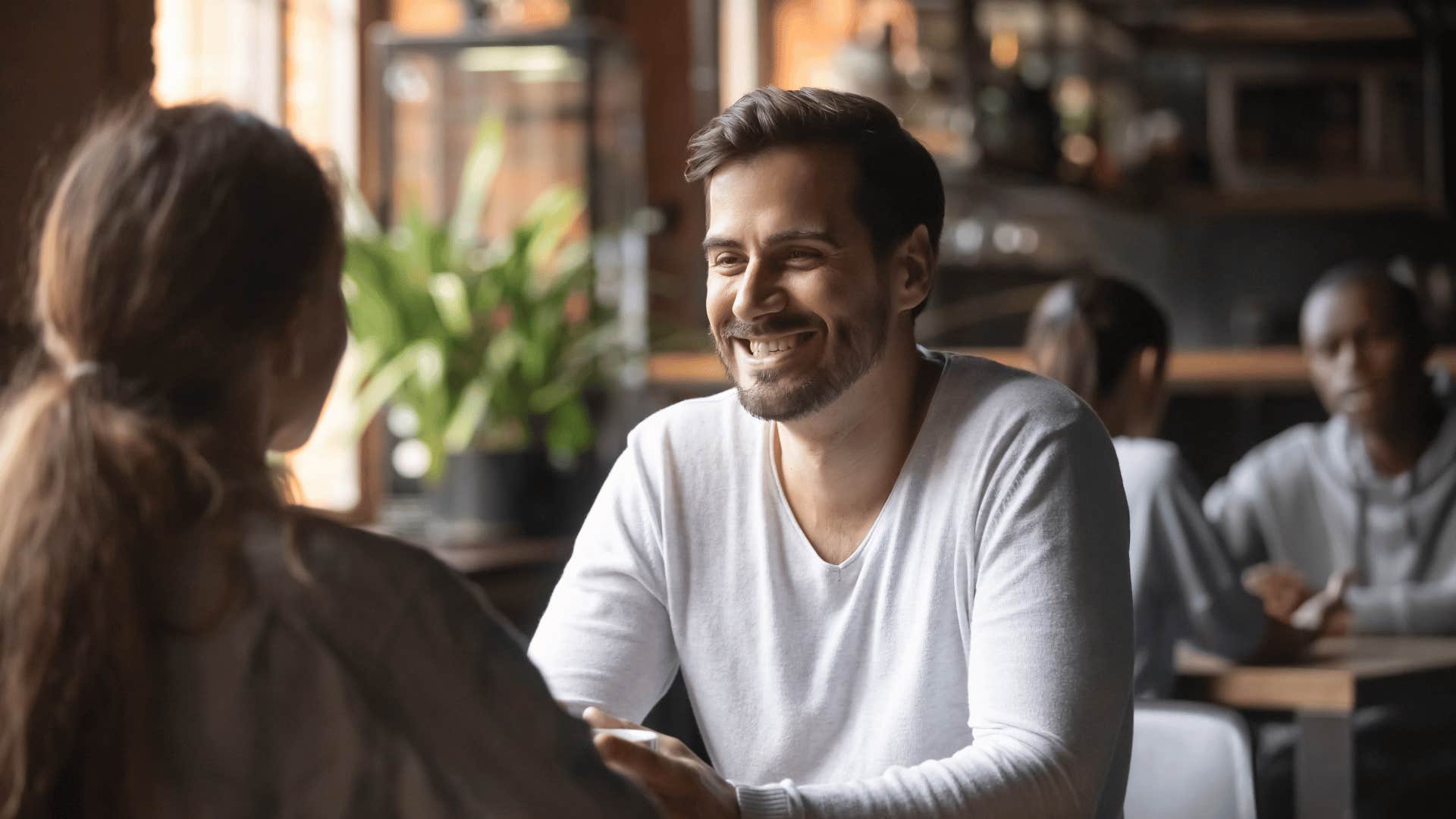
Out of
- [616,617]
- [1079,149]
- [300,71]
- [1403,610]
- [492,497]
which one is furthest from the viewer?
[1079,149]

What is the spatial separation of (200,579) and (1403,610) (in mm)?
2132

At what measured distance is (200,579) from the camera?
2.71ft

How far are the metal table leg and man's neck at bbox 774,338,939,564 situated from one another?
826 mm

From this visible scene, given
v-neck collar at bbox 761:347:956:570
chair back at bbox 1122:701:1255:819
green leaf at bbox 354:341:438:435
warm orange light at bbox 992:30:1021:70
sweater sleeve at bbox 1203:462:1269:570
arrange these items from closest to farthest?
v-neck collar at bbox 761:347:956:570, chair back at bbox 1122:701:1255:819, sweater sleeve at bbox 1203:462:1269:570, green leaf at bbox 354:341:438:435, warm orange light at bbox 992:30:1021:70

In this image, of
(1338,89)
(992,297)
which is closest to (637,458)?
(992,297)

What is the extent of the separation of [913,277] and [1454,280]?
17.7ft

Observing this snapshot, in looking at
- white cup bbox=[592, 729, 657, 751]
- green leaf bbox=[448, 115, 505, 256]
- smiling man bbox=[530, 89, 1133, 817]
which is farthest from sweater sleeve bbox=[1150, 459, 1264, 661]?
green leaf bbox=[448, 115, 505, 256]

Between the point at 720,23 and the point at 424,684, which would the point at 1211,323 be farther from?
the point at 424,684

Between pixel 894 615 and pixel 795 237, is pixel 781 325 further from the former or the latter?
pixel 894 615

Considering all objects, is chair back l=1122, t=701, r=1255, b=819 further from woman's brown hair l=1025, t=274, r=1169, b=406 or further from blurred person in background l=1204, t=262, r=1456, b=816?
blurred person in background l=1204, t=262, r=1456, b=816

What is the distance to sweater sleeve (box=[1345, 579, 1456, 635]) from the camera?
247 cm

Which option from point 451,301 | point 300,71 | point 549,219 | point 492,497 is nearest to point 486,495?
point 492,497

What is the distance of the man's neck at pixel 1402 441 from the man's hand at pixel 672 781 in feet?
Result: 6.57

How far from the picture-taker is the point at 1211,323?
6578 millimetres
